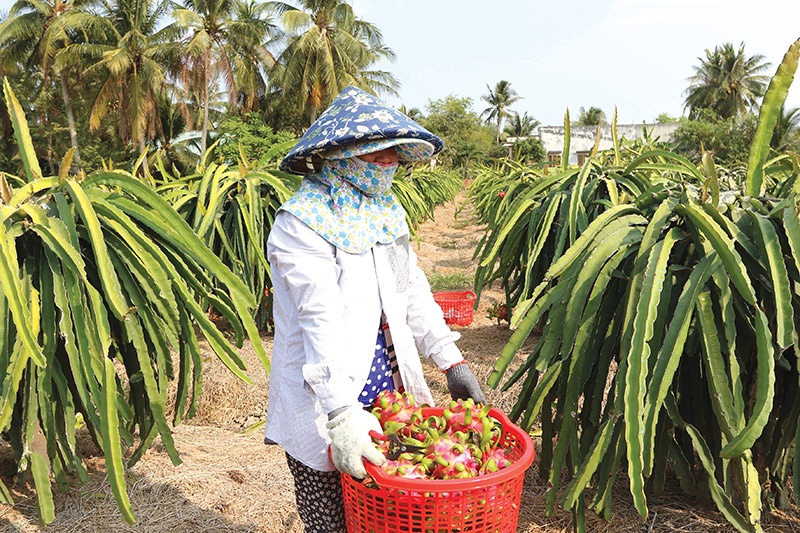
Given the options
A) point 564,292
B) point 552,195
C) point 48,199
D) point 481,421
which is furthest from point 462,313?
point 481,421

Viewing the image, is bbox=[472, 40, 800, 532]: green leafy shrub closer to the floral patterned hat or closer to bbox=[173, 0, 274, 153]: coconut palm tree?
the floral patterned hat

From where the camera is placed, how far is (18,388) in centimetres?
183

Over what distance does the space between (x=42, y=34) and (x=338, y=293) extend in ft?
84.7

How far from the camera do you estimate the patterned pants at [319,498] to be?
1.47m

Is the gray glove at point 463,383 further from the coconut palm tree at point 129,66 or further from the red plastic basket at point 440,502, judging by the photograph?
the coconut palm tree at point 129,66

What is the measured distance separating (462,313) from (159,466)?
2.84 metres

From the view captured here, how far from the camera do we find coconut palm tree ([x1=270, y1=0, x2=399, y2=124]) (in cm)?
2227

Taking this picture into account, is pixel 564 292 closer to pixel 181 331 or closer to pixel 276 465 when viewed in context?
pixel 181 331

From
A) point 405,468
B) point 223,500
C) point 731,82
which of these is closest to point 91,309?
point 223,500

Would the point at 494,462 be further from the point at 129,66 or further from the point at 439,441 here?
the point at 129,66

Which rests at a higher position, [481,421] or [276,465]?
[481,421]

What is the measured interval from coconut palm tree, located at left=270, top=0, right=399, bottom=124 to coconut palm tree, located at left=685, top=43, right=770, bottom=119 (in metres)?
20.7

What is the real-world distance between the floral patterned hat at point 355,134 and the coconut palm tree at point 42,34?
22.3m

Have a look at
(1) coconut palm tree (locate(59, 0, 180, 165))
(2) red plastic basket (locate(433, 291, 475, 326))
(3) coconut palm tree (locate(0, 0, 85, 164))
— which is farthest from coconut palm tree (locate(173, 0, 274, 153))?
(2) red plastic basket (locate(433, 291, 475, 326))
